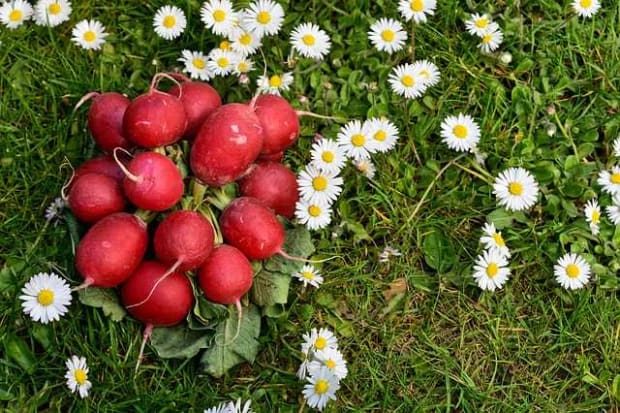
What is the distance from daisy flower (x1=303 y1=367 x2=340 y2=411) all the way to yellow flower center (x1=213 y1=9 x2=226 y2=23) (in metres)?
1.46

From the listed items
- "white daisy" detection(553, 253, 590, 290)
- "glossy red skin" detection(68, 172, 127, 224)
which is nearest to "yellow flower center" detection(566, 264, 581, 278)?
"white daisy" detection(553, 253, 590, 290)

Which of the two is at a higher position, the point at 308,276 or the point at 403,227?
the point at 403,227

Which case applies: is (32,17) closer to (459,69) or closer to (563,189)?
(459,69)

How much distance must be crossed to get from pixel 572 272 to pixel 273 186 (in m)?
1.14

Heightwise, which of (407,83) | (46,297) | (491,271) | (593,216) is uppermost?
(407,83)

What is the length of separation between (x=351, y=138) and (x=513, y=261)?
30.0 inches

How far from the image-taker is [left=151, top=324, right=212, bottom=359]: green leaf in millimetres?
2598

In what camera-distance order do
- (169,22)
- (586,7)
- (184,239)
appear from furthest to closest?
(586,7) → (169,22) → (184,239)

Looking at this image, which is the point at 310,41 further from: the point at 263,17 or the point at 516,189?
the point at 516,189

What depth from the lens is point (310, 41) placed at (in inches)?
123

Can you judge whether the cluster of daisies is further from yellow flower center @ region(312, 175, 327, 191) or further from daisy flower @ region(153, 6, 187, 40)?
daisy flower @ region(153, 6, 187, 40)

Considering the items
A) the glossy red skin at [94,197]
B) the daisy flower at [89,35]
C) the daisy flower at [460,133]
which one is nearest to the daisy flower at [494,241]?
the daisy flower at [460,133]

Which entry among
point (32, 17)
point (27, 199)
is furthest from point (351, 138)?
point (32, 17)

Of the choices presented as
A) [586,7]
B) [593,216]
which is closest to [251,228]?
[593,216]
